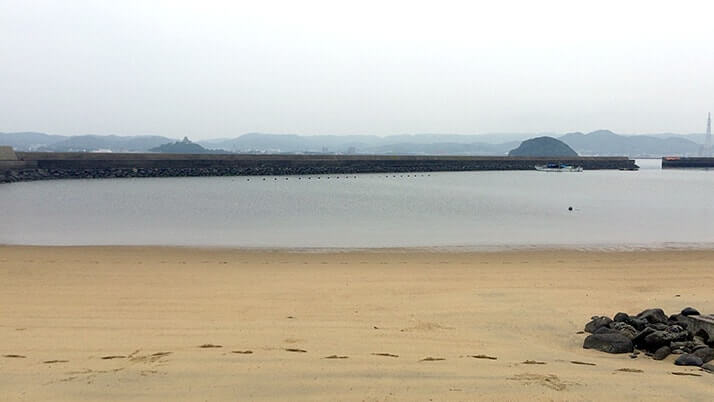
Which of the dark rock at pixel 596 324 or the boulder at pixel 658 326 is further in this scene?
the dark rock at pixel 596 324

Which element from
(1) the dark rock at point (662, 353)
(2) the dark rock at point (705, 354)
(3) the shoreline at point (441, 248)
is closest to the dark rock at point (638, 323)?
(1) the dark rock at point (662, 353)

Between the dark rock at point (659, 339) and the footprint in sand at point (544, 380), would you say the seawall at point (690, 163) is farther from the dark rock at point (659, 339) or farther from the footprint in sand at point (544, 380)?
the footprint in sand at point (544, 380)

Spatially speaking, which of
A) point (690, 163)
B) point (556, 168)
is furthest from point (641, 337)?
point (690, 163)

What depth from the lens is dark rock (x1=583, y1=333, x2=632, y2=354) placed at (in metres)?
3.98

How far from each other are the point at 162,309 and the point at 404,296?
2700 mm

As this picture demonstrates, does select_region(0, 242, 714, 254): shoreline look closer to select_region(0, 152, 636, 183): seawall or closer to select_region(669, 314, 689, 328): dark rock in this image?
select_region(669, 314, 689, 328): dark rock

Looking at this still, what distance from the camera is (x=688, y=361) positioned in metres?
3.58

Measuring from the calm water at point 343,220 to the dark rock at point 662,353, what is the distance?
30.2ft

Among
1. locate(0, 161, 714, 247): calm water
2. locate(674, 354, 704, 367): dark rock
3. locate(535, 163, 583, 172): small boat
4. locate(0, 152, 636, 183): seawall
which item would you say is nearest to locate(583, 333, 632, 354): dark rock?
locate(674, 354, 704, 367): dark rock

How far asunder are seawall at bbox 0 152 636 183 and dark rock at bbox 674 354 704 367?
138ft

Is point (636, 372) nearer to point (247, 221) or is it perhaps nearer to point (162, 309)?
point (162, 309)

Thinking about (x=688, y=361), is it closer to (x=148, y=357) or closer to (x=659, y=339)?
(x=659, y=339)

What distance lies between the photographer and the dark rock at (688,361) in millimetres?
3543

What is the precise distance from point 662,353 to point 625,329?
550 millimetres
